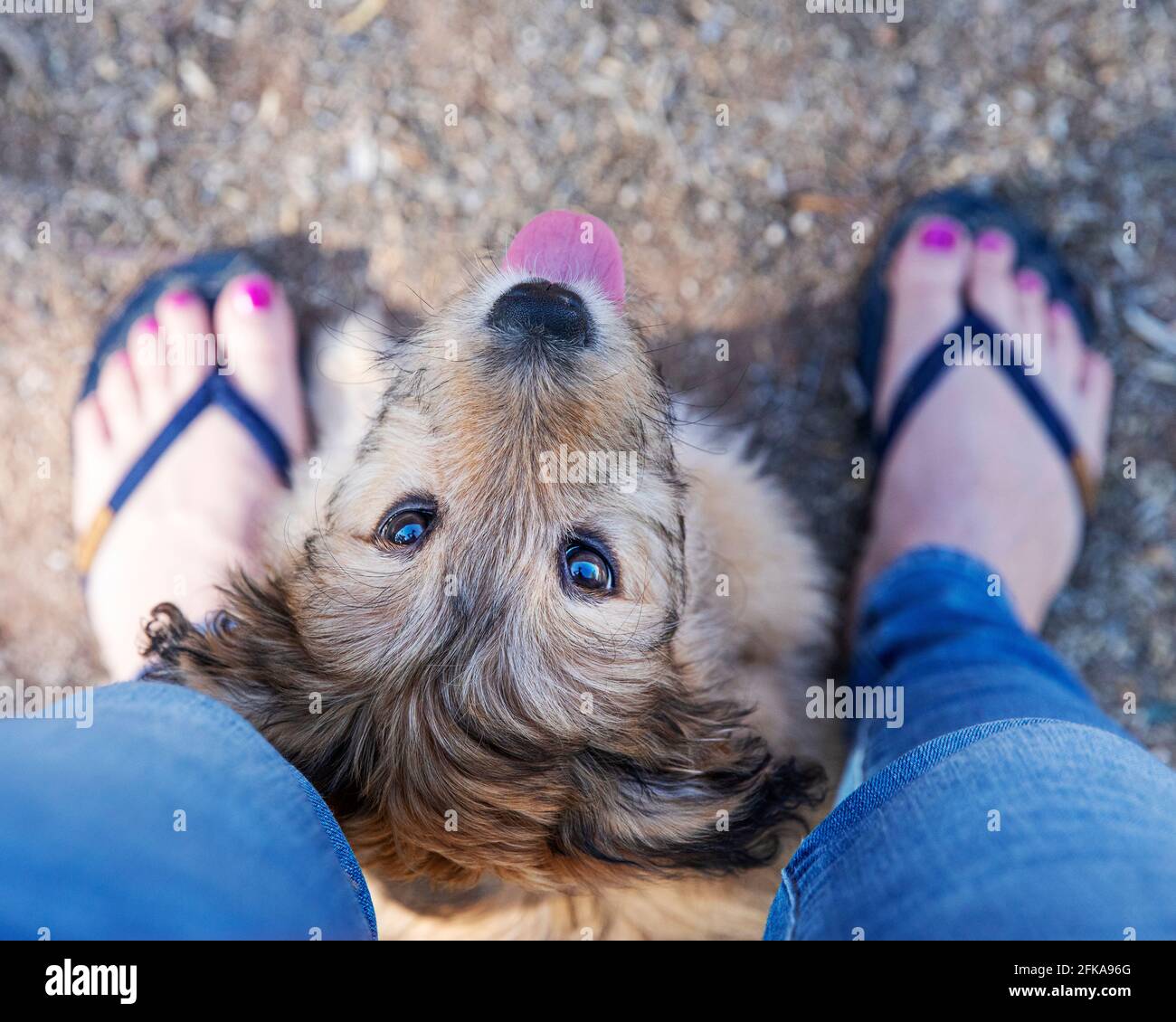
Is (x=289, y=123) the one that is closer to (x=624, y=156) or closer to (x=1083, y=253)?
(x=624, y=156)

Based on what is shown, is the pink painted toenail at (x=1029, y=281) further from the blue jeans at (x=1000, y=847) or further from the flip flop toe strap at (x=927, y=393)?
the blue jeans at (x=1000, y=847)

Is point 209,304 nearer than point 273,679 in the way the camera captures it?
No

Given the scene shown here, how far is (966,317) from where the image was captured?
9.48 feet

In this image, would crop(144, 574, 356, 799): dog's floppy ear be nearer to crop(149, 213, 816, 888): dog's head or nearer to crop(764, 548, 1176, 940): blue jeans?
crop(149, 213, 816, 888): dog's head

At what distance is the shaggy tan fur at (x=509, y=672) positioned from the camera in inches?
61.2

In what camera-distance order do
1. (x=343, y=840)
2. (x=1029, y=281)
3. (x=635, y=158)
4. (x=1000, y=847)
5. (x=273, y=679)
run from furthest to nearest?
(x=1029, y=281)
(x=635, y=158)
(x=273, y=679)
(x=343, y=840)
(x=1000, y=847)

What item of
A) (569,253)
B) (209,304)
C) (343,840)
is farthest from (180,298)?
(343,840)

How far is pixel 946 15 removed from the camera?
271cm

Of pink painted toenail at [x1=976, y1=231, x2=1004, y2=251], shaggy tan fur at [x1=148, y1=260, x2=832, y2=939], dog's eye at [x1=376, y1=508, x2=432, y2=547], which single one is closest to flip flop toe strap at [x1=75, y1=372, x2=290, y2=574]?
shaggy tan fur at [x1=148, y1=260, x2=832, y2=939]

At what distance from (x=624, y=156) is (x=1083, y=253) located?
1.52 metres

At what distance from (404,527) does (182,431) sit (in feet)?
5.04

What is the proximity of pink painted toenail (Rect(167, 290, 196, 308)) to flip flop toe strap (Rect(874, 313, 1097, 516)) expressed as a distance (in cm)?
225

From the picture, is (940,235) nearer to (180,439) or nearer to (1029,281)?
(1029,281)

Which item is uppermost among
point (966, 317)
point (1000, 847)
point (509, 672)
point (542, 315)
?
point (966, 317)
